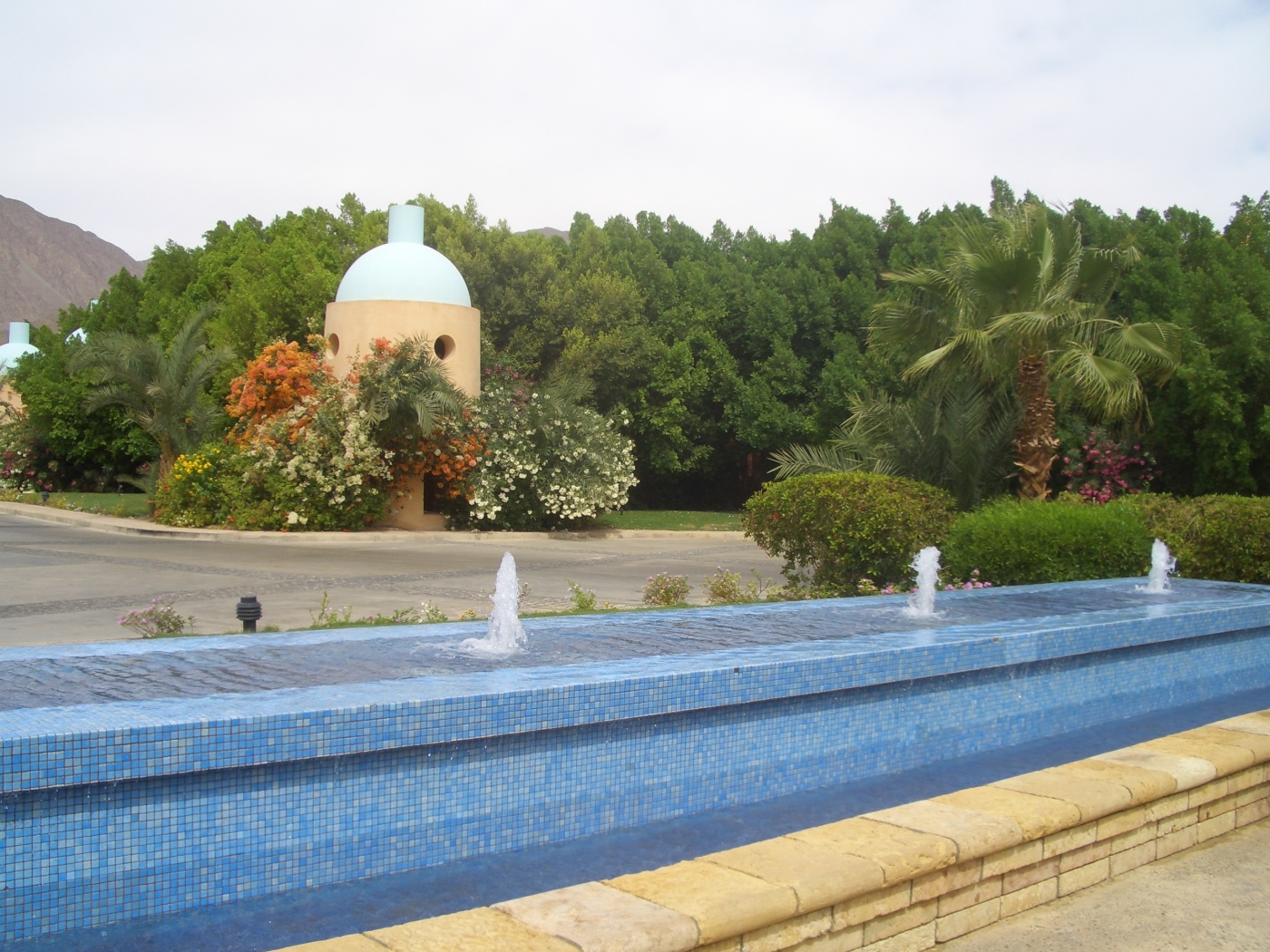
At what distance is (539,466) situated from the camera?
955 inches

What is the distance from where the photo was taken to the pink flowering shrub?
20703 mm

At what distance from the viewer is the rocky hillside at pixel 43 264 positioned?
148 metres

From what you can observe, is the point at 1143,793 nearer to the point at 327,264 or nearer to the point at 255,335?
the point at 255,335

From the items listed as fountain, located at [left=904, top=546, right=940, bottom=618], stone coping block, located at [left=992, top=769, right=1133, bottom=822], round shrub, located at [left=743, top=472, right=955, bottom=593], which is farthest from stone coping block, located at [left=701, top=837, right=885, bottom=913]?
round shrub, located at [left=743, top=472, right=955, bottom=593]

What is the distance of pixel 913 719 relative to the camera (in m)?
5.88

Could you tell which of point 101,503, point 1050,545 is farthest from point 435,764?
point 101,503

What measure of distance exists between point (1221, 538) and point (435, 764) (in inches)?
379

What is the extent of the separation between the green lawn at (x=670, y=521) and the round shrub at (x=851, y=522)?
1278cm

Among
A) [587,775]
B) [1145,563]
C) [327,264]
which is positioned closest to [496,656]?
[587,775]

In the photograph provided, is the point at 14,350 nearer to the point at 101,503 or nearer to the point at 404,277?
the point at 101,503

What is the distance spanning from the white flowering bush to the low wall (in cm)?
1926

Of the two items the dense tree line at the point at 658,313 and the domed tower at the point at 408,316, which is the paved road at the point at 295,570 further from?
the dense tree line at the point at 658,313

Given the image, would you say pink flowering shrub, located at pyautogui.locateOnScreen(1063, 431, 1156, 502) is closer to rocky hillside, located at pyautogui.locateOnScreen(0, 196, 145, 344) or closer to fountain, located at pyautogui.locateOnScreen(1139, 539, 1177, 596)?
fountain, located at pyautogui.locateOnScreen(1139, 539, 1177, 596)

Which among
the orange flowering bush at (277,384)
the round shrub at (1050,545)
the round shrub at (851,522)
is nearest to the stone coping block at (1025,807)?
the round shrub at (1050,545)
